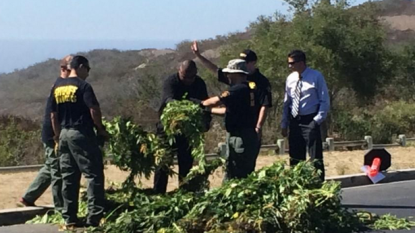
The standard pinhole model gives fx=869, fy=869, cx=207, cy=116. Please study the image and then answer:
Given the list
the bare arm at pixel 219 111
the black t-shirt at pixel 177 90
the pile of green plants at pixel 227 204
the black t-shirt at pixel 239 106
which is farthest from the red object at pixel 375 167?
the bare arm at pixel 219 111

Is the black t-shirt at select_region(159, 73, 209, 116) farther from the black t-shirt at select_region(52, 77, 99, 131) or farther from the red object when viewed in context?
the red object

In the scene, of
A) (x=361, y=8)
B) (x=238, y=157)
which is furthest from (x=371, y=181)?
(x=361, y=8)

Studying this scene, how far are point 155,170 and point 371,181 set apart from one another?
4.40m

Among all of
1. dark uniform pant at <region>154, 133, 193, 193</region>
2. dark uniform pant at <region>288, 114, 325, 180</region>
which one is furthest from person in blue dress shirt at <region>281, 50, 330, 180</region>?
dark uniform pant at <region>154, 133, 193, 193</region>

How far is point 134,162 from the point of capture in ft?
32.0

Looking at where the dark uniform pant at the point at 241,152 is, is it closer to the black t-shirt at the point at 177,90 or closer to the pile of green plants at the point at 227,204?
the pile of green plants at the point at 227,204

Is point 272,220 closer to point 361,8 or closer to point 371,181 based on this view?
point 371,181

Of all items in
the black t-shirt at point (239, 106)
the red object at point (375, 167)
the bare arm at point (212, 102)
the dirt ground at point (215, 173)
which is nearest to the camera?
the black t-shirt at point (239, 106)

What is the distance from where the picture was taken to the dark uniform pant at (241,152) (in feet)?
31.1

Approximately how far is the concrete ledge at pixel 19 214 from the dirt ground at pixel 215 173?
713 millimetres

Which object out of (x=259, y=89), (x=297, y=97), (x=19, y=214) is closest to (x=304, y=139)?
(x=297, y=97)

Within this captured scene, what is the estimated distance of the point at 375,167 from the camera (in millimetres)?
12914

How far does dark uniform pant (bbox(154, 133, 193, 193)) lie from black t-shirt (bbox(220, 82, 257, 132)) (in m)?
0.66

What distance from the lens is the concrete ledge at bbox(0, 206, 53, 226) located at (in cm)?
965
